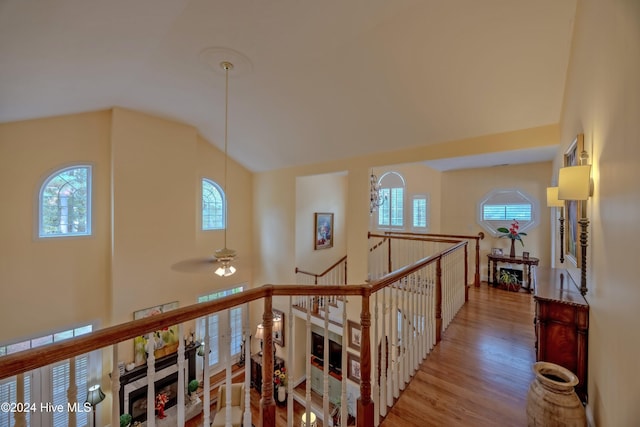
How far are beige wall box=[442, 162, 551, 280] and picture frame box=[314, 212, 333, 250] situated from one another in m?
2.94

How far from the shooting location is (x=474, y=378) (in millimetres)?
2377

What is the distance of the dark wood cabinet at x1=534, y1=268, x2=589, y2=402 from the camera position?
190cm

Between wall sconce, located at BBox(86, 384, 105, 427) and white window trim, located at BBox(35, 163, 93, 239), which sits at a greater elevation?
white window trim, located at BBox(35, 163, 93, 239)

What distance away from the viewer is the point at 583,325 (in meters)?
1.89

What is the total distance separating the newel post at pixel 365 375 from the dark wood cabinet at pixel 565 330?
4.62 ft

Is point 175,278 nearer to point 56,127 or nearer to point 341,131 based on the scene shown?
point 56,127

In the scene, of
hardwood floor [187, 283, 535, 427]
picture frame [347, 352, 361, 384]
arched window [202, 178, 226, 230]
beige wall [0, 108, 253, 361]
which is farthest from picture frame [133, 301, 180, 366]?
hardwood floor [187, 283, 535, 427]

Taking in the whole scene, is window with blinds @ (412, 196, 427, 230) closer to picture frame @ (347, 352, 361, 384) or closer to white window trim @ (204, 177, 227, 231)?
picture frame @ (347, 352, 361, 384)

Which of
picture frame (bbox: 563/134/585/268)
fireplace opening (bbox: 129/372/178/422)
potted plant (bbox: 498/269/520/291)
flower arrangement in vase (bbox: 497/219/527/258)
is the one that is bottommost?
fireplace opening (bbox: 129/372/178/422)

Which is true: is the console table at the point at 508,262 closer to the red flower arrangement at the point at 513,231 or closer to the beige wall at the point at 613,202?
the red flower arrangement at the point at 513,231

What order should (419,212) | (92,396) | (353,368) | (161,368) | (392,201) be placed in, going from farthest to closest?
(392,201)
(419,212)
(353,368)
(161,368)
(92,396)

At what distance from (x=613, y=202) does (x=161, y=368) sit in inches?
246

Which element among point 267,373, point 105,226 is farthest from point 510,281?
point 105,226

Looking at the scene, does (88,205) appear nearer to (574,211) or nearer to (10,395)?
(10,395)
